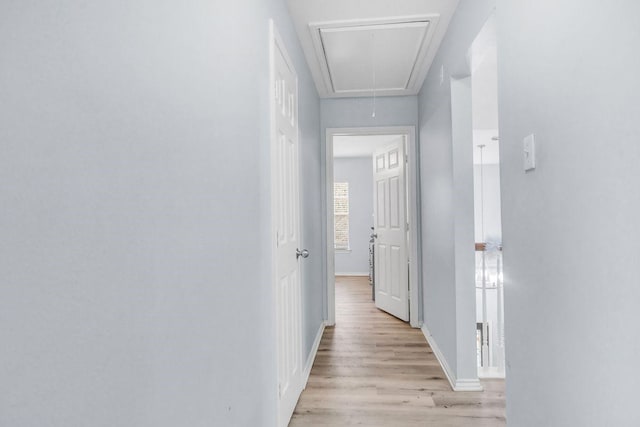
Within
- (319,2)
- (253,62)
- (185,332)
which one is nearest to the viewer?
(185,332)

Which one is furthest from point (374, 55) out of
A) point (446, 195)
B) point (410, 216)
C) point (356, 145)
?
point (356, 145)

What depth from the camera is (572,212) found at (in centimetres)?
108

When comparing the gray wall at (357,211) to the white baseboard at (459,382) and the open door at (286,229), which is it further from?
the open door at (286,229)

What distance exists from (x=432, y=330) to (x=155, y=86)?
3.23m

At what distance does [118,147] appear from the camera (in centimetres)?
69

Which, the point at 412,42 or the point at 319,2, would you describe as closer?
the point at 319,2

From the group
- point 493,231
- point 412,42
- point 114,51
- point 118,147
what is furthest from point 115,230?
point 493,231

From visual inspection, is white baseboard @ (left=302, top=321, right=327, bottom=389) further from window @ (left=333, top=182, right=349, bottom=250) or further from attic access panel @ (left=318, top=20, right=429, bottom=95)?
window @ (left=333, top=182, right=349, bottom=250)

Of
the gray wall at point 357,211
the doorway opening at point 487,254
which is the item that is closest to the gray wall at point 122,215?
the doorway opening at point 487,254

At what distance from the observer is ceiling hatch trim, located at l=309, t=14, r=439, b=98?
2.61 metres

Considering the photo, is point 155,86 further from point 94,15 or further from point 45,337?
point 45,337

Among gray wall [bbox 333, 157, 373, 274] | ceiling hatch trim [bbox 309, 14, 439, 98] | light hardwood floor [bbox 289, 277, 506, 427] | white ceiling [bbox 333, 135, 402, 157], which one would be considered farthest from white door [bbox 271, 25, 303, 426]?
gray wall [bbox 333, 157, 373, 274]

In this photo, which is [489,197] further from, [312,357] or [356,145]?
[312,357]

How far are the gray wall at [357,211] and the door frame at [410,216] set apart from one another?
3684 millimetres
